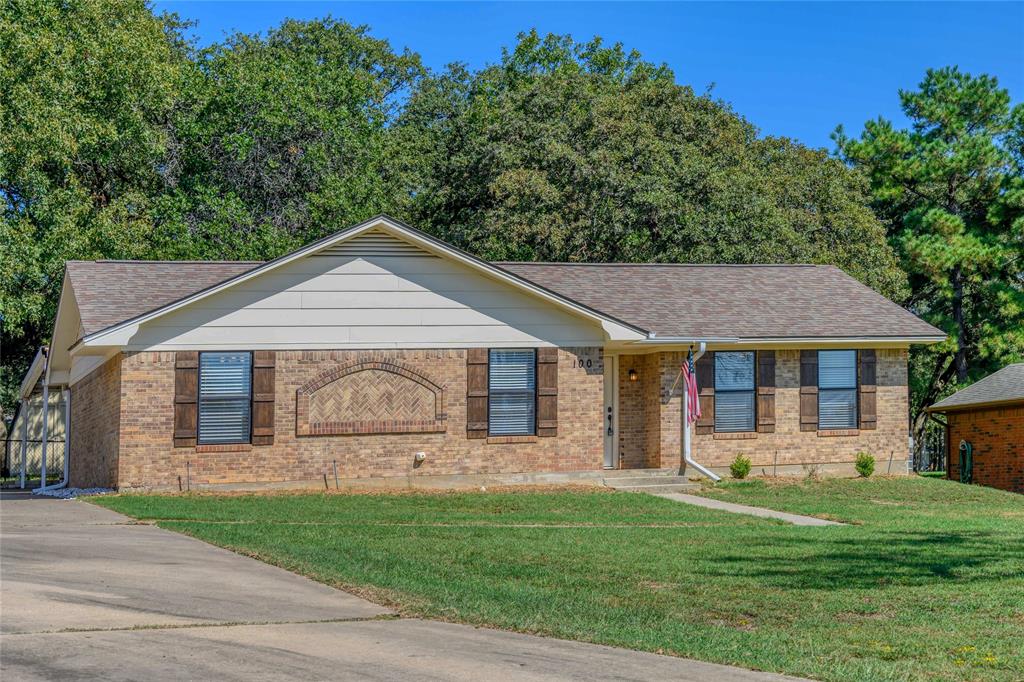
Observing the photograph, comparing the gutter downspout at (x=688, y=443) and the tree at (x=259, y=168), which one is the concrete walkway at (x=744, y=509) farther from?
the tree at (x=259, y=168)

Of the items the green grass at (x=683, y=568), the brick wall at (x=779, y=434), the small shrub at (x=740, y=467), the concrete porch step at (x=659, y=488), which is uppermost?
the brick wall at (x=779, y=434)

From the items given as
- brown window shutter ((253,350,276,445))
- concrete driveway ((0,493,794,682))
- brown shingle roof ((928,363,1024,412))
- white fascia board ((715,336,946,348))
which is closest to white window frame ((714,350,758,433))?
white fascia board ((715,336,946,348))

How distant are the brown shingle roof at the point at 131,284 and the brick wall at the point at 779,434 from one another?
26.1 feet

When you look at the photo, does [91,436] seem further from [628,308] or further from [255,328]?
[628,308]

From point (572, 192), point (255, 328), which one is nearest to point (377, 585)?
point (255, 328)

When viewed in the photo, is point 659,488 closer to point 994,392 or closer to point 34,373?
point 994,392

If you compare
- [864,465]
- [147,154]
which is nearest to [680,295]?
[864,465]

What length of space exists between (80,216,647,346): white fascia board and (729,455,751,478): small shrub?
3.50m

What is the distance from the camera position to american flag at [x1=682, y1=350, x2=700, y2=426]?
23.4 metres

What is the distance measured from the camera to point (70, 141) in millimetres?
29312

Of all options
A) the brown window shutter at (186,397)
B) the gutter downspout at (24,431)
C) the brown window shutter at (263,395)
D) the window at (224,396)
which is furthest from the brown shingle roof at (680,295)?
the gutter downspout at (24,431)

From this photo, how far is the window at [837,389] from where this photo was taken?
2514 cm

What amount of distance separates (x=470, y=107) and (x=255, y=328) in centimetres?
2658

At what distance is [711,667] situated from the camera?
7.81 metres
